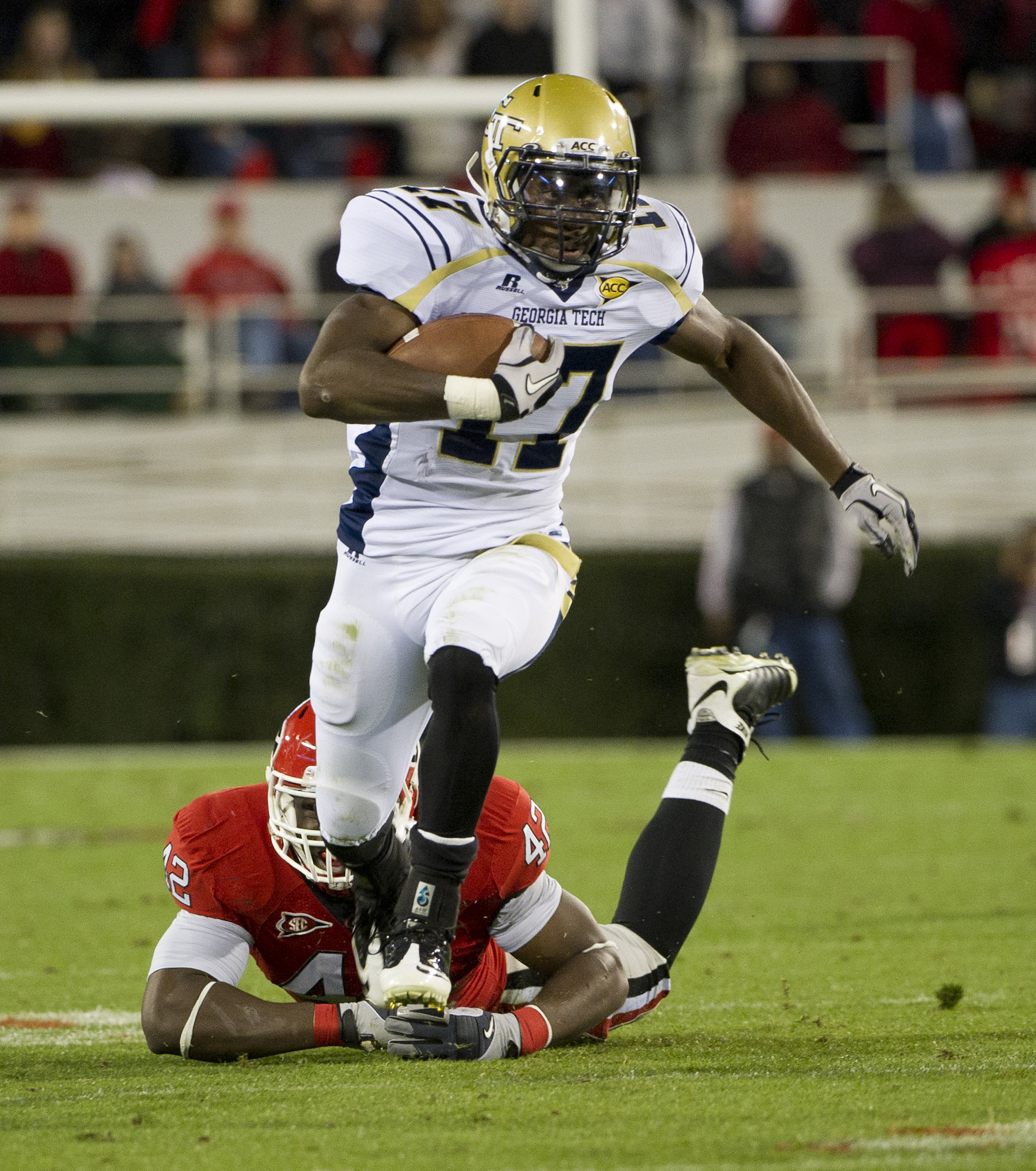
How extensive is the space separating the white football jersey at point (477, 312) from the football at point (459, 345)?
5 cm

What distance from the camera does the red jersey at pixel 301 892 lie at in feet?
11.3

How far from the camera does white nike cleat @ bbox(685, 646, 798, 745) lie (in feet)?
13.5

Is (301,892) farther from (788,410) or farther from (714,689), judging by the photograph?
(788,410)

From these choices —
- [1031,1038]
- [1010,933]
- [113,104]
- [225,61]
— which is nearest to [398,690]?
[1031,1038]

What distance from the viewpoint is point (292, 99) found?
6891 millimetres

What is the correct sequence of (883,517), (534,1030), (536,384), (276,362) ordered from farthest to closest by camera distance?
1. (276,362)
2. (883,517)
3. (534,1030)
4. (536,384)

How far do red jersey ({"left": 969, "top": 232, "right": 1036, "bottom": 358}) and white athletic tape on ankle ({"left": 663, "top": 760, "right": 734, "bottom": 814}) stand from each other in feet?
25.4

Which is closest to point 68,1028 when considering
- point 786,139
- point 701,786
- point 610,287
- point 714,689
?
point 701,786

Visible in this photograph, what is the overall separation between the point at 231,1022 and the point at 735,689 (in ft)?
4.39

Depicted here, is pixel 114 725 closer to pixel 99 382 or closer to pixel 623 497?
pixel 99 382

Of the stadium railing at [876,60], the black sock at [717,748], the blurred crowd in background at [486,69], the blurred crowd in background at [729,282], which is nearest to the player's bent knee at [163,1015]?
the black sock at [717,748]

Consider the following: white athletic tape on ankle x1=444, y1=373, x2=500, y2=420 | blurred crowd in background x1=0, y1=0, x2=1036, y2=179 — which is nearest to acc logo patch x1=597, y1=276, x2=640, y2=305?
white athletic tape on ankle x1=444, y1=373, x2=500, y2=420

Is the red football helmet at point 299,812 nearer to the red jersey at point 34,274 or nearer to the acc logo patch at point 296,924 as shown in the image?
the acc logo patch at point 296,924

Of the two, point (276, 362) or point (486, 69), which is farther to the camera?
point (276, 362)
